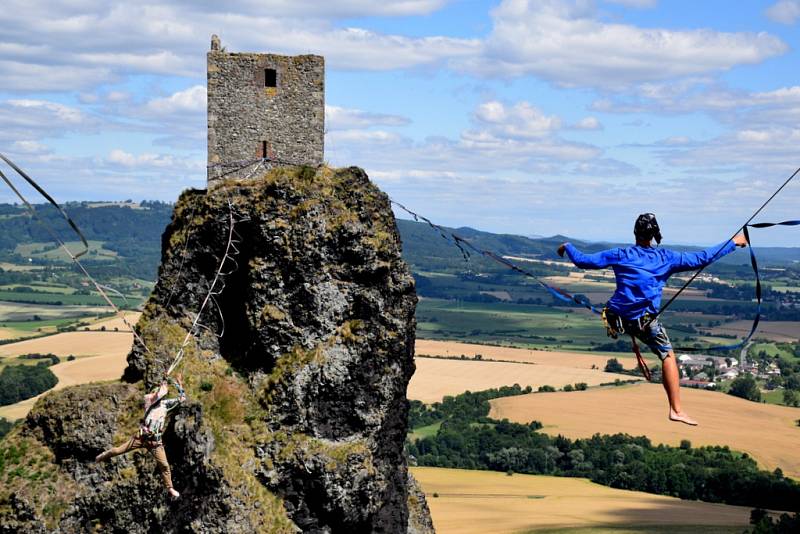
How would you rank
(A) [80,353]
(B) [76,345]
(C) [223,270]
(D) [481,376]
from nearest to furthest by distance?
(C) [223,270], (A) [80,353], (B) [76,345], (D) [481,376]

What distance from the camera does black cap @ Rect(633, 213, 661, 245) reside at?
15.0 meters

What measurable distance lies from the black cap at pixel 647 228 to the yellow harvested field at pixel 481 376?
132920 millimetres

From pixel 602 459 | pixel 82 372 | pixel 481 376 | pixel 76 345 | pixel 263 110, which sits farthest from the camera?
pixel 481 376

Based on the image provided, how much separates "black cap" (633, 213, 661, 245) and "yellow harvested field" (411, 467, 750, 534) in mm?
71244

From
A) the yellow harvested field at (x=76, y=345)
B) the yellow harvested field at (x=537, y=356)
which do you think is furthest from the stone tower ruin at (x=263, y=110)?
the yellow harvested field at (x=537, y=356)

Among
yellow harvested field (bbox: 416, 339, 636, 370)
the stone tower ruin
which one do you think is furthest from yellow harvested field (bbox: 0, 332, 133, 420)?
the stone tower ruin

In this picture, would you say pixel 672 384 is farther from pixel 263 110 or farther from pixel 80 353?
pixel 80 353

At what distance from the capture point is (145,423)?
20875 millimetres

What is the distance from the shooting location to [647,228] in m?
15.1

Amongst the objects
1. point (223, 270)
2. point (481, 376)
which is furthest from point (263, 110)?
point (481, 376)

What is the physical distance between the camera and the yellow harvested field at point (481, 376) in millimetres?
153625

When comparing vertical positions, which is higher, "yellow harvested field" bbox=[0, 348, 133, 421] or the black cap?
the black cap

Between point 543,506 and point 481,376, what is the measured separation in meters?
67.1

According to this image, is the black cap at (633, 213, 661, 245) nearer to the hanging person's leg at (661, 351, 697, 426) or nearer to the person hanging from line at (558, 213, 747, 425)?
the person hanging from line at (558, 213, 747, 425)
